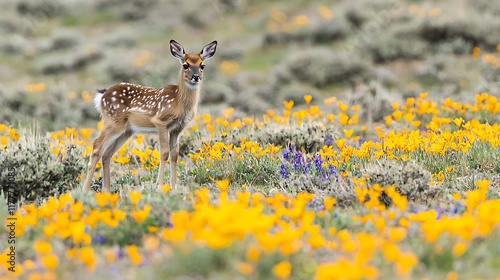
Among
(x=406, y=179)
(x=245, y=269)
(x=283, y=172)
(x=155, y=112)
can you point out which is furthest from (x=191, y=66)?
(x=245, y=269)

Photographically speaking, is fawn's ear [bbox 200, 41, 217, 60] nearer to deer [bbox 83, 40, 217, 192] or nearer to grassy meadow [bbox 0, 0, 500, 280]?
deer [bbox 83, 40, 217, 192]

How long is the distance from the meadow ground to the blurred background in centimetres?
457

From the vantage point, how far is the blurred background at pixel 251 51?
15.6m

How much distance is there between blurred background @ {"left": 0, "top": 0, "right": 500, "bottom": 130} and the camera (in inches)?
614

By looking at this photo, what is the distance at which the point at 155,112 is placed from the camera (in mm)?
7203

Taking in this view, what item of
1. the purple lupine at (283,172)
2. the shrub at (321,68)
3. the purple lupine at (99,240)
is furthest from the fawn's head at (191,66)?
the shrub at (321,68)

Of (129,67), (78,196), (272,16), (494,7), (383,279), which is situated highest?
(272,16)

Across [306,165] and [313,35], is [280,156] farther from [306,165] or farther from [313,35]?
[313,35]

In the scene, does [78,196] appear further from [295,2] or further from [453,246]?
[295,2]

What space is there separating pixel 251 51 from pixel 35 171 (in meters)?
15.7

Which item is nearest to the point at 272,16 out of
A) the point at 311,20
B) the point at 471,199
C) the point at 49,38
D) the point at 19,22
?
the point at 311,20

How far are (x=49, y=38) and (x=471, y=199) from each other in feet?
76.8

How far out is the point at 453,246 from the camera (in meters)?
4.02

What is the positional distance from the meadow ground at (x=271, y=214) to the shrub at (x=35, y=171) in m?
0.01
